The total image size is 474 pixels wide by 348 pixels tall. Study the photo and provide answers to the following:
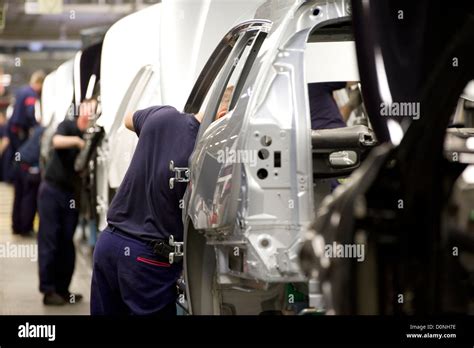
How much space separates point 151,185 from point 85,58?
2.68 m

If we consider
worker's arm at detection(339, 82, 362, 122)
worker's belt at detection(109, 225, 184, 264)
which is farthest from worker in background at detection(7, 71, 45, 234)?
worker's belt at detection(109, 225, 184, 264)

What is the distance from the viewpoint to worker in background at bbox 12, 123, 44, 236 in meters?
9.53

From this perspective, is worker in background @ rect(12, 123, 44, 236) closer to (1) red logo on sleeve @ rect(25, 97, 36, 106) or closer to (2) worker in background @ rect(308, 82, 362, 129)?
(1) red logo on sleeve @ rect(25, 97, 36, 106)

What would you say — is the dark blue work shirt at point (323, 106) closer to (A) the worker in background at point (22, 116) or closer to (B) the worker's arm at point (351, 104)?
(B) the worker's arm at point (351, 104)

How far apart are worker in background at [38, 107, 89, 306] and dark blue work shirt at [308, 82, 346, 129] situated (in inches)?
108

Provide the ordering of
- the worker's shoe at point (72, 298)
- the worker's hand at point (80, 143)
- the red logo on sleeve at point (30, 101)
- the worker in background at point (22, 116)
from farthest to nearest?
the red logo on sleeve at point (30, 101) → the worker in background at point (22, 116) → the worker's hand at point (80, 143) → the worker's shoe at point (72, 298)

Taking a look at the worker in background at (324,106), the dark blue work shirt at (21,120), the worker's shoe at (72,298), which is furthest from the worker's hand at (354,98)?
the dark blue work shirt at (21,120)

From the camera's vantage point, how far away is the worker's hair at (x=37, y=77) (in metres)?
8.39

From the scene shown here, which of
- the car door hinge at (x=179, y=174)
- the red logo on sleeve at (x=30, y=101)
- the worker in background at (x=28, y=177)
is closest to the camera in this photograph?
the car door hinge at (x=179, y=174)

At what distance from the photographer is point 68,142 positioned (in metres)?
9.00

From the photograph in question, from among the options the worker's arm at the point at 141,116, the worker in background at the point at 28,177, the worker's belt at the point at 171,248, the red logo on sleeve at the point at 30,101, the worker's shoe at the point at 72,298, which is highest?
the red logo on sleeve at the point at 30,101

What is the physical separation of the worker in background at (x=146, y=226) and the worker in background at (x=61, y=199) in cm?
248

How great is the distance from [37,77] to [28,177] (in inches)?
66.0

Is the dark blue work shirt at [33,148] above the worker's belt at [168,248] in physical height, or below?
above
